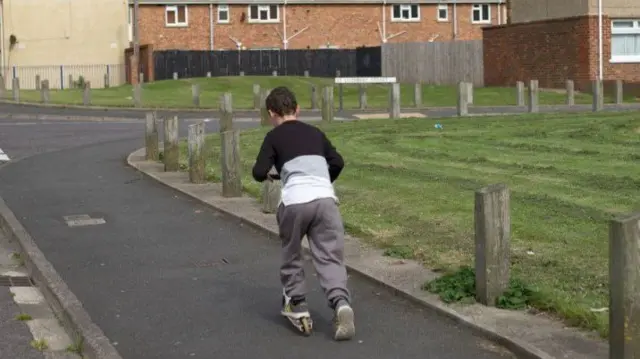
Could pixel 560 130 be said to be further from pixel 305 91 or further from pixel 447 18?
pixel 447 18

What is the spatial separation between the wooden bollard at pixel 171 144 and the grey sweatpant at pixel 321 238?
1016cm

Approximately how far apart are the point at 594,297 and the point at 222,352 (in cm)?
249

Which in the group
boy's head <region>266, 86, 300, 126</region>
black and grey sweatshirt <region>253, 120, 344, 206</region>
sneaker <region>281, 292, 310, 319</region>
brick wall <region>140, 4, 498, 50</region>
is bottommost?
sneaker <region>281, 292, 310, 319</region>

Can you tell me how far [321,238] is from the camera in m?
7.84

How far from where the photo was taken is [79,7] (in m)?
60.8

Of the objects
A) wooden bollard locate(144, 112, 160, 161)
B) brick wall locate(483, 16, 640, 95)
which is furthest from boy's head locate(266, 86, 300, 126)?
brick wall locate(483, 16, 640, 95)

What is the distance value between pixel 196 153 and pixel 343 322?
9020 mm

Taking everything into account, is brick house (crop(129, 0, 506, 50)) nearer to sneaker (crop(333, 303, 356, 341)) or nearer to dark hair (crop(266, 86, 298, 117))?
dark hair (crop(266, 86, 298, 117))

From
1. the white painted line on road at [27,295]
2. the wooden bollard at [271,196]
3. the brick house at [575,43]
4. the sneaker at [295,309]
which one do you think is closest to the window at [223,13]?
the brick house at [575,43]

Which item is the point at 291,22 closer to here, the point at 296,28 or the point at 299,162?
the point at 296,28

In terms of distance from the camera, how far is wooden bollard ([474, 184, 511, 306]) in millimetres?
8078

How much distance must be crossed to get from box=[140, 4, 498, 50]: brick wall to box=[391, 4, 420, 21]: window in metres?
0.24

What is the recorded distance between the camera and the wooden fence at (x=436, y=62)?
5284 cm

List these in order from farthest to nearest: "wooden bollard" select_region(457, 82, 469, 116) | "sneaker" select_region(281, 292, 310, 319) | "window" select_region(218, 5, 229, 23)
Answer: "window" select_region(218, 5, 229, 23), "wooden bollard" select_region(457, 82, 469, 116), "sneaker" select_region(281, 292, 310, 319)
